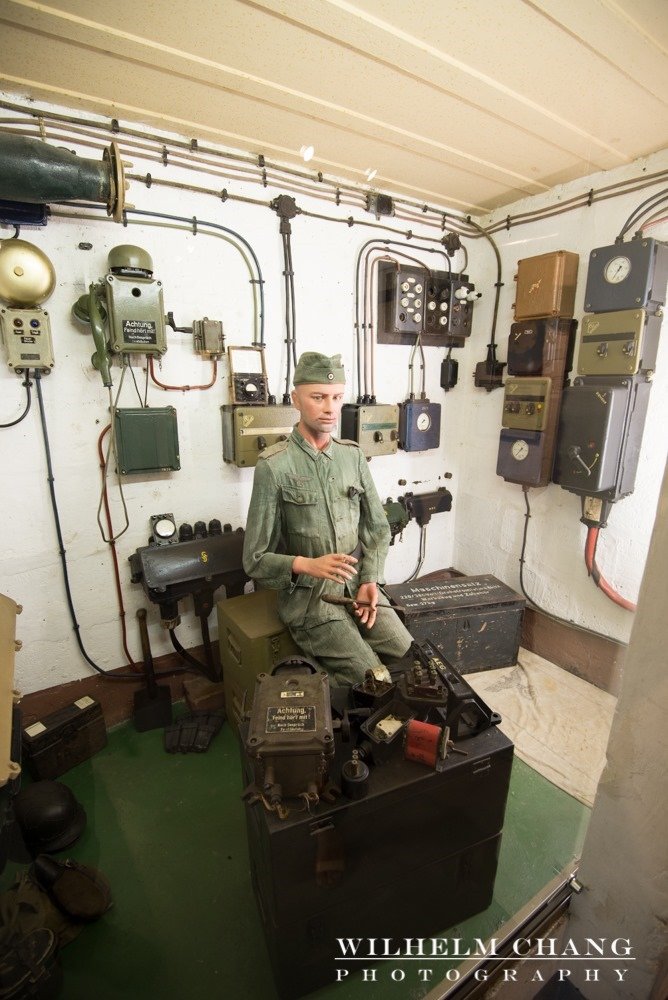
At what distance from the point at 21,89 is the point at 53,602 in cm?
241

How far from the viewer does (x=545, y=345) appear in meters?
2.82

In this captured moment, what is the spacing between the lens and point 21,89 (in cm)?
194

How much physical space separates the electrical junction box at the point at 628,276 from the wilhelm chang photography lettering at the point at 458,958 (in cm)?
264

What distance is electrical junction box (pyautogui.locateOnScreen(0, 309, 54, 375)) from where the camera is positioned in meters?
2.03

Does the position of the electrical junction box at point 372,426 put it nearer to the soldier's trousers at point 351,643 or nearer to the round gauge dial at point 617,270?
the soldier's trousers at point 351,643

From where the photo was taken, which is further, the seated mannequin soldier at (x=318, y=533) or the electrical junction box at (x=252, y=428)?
the electrical junction box at (x=252, y=428)

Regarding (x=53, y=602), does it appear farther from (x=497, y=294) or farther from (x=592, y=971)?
(x=497, y=294)

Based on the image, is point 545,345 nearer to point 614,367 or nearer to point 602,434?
point 614,367

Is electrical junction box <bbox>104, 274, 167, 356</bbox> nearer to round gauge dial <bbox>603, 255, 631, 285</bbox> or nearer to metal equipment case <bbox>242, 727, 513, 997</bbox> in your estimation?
metal equipment case <bbox>242, 727, 513, 997</bbox>

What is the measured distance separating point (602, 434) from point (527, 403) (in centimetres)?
60

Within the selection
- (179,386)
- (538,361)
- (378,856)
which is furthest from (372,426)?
(378,856)

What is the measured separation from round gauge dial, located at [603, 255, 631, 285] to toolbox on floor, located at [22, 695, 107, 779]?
139 inches

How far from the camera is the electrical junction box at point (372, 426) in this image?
302 cm

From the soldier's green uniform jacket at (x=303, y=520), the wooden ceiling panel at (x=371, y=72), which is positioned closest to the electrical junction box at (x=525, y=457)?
the soldier's green uniform jacket at (x=303, y=520)
